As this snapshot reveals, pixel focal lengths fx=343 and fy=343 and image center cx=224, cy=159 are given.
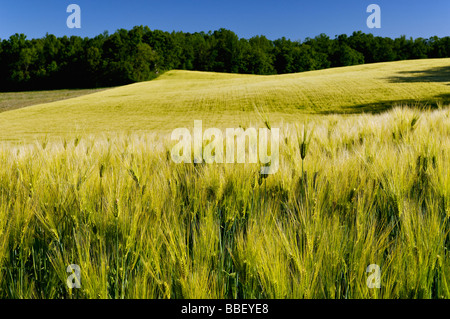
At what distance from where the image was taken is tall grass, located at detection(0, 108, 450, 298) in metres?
0.90

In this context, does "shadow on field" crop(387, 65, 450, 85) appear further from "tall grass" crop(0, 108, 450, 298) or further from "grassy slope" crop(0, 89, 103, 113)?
"grassy slope" crop(0, 89, 103, 113)

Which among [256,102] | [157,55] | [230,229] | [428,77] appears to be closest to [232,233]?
[230,229]

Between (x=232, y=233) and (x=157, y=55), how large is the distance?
67489mm

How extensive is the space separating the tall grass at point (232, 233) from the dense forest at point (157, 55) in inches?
2384

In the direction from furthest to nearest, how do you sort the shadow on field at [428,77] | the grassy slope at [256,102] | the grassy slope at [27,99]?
the grassy slope at [27,99], the shadow on field at [428,77], the grassy slope at [256,102]

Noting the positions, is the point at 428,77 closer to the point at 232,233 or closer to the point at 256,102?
the point at 256,102

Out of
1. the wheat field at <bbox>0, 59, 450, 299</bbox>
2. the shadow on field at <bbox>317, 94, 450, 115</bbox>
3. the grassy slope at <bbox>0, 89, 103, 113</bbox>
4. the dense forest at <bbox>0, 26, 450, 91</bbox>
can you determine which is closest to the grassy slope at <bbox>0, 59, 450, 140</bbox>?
the shadow on field at <bbox>317, 94, 450, 115</bbox>

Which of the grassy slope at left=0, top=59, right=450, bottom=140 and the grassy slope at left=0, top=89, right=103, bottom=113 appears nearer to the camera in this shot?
the grassy slope at left=0, top=59, right=450, bottom=140

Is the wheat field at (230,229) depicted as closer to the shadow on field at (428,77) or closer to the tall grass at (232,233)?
the tall grass at (232,233)

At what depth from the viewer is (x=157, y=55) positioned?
212 ft

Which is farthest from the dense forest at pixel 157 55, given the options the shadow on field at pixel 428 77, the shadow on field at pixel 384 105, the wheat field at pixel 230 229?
the wheat field at pixel 230 229

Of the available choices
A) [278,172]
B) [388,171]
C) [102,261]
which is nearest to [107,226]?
[102,261]

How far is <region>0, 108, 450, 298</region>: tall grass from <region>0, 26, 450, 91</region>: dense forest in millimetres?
60564

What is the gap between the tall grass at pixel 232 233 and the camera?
0.90 meters
